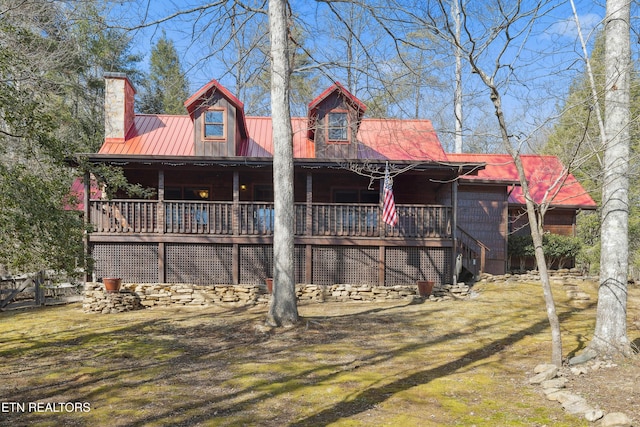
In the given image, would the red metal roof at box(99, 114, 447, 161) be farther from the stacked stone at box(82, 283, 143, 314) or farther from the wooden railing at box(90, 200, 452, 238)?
the stacked stone at box(82, 283, 143, 314)

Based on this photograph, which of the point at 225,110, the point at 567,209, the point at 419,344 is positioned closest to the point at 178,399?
the point at 419,344

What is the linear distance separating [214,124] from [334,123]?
4.43 m

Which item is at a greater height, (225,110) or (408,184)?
(225,110)

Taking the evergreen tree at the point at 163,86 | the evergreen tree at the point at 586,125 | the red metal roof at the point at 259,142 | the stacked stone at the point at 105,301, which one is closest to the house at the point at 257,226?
the red metal roof at the point at 259,142

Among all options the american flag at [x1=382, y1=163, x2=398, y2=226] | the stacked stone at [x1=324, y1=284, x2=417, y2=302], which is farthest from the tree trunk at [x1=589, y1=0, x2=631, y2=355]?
the stacked stone at [x1=324, y1=284, x2=417, y2=302]

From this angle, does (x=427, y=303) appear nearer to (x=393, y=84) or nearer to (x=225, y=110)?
(x=393, y=84)

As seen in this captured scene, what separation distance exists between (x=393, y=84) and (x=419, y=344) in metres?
6.38

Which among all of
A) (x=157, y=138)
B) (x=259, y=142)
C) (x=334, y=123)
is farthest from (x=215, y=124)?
(x=334, y=123)

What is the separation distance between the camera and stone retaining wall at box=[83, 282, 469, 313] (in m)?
14.6

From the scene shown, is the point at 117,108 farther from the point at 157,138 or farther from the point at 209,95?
the point at 209,95

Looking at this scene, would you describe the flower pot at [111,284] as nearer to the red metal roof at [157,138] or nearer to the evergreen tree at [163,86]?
the red metal roof at [157,138]

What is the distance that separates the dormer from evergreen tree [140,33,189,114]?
19295 millimetres

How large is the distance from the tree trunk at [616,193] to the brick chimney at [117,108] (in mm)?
16116

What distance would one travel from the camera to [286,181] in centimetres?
1084
